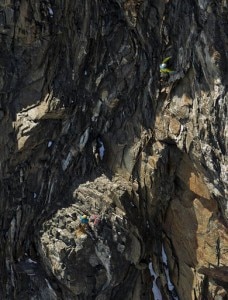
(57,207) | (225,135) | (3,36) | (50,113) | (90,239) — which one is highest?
(3,36)

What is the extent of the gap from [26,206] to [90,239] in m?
2.58

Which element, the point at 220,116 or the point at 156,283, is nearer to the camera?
the point at 220,116

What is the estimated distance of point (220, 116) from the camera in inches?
396

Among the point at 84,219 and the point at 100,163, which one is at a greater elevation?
the point at 100,163

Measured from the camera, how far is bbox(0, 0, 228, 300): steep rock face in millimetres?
11688

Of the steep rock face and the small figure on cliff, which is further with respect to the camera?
the small figure on cliff

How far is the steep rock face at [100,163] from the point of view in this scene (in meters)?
11.7

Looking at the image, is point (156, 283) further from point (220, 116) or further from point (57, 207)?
point (220, 116)

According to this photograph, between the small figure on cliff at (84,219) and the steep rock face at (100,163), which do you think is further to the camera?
the small figure on cliff at (84,219)

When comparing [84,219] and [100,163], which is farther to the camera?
[100,163]

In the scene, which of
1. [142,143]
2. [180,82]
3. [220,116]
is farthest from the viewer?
[142,143]

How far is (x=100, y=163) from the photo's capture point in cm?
1306

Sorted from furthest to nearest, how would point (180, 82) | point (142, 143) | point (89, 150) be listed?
point (89, 150) → point (142, 143) → point (180, 82)

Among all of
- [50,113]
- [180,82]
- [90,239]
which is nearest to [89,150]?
[50,113]
